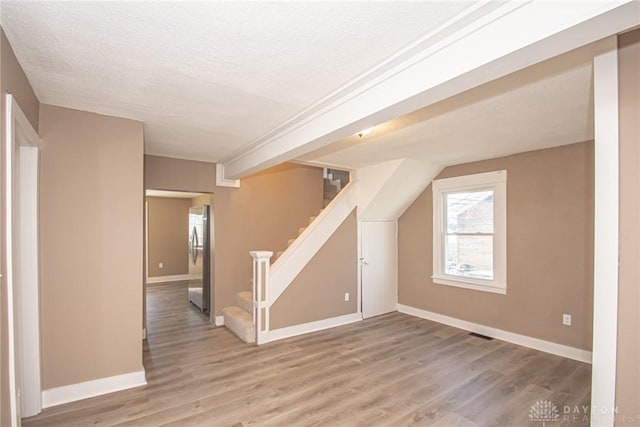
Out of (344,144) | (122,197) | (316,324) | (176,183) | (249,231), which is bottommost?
(316,324)

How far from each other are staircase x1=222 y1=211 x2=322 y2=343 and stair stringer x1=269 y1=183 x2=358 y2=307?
0.40 meters

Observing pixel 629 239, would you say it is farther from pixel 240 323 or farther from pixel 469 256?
pixel 240 323

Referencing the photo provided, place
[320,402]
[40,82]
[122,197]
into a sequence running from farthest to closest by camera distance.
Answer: [122,197], [320,402], [40,82]

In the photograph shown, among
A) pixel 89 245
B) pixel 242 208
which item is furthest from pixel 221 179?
pixel 89 245

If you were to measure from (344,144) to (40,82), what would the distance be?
266cm

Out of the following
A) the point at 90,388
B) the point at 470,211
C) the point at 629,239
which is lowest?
the point at 90,388


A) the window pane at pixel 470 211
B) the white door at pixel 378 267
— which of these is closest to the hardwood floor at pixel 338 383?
the white door at pixel 378 267

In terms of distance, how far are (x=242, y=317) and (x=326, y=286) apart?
1264 mm

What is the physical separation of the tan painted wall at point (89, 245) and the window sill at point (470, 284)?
13.3 ft

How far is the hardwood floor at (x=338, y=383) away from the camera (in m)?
2.40

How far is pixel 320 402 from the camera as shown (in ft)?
8.54

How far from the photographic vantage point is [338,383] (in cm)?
293

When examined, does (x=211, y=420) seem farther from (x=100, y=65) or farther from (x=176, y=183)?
(x=176, y=183)

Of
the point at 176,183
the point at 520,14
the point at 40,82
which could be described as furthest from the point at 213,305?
the point at 520,14
